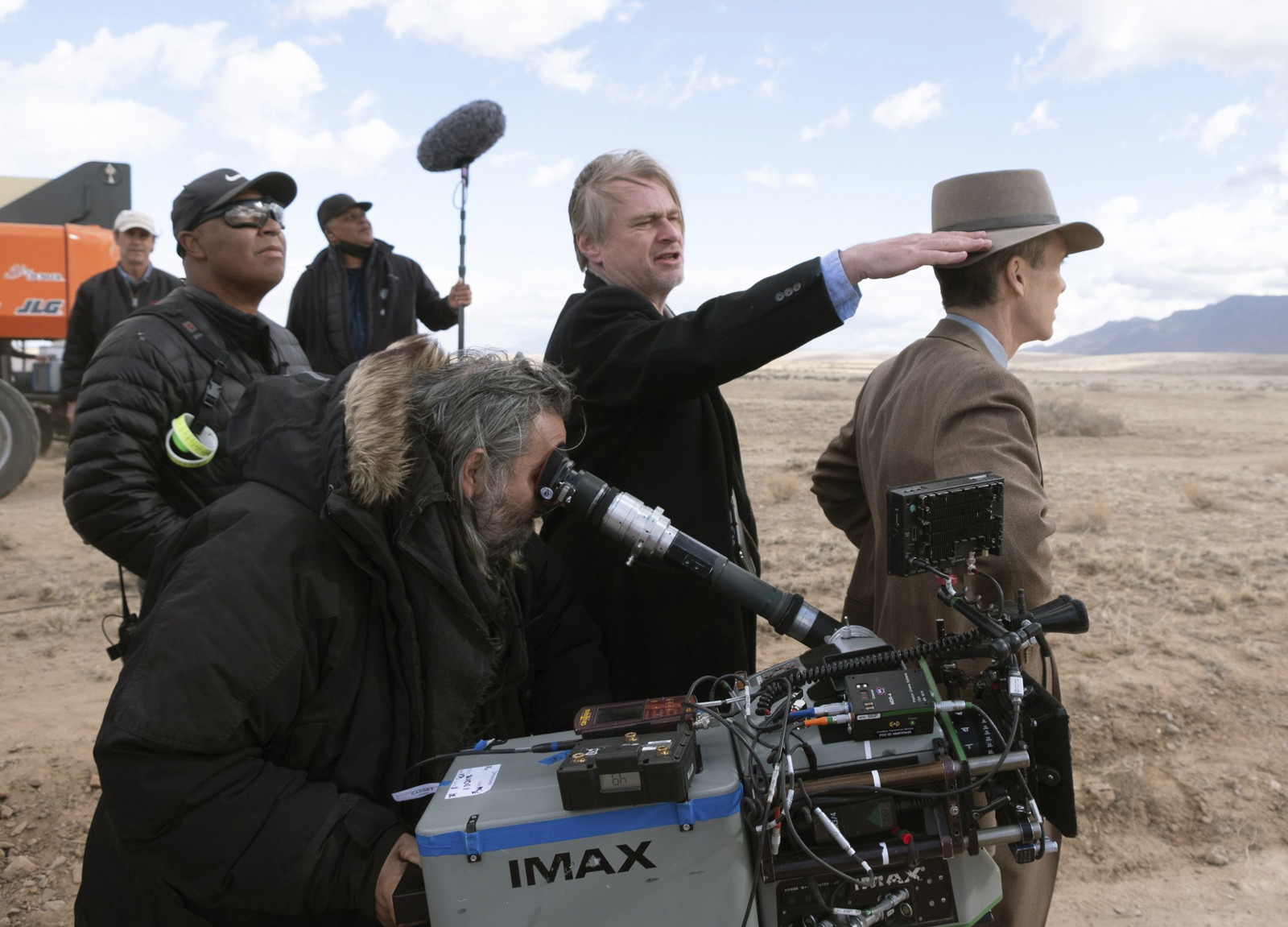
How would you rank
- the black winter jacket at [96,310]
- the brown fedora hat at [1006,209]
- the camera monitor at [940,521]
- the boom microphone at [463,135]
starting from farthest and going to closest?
the black winter jacket at [96,310] < the boom microphone at [463,135] < the brown fedora hat at [1006,209] < the camera monitor at [940,521]

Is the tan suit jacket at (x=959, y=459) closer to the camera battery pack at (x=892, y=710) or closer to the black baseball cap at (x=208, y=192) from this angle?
the camera battery pack at (x=892, y=710)

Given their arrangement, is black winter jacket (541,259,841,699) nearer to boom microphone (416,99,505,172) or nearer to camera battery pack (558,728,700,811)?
camera battery pack (558,728,700,811)

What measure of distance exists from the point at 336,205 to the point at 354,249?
10.7 inches

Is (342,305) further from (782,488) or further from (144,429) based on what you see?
(782,488)

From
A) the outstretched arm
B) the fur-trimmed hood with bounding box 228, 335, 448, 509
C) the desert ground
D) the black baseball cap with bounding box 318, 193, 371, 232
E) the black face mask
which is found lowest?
the desert ground

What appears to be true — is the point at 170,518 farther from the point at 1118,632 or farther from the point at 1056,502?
the point at 1056,502

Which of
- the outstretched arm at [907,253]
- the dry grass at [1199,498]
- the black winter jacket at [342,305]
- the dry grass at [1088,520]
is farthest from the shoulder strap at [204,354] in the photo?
the dry grass at [1199,498]

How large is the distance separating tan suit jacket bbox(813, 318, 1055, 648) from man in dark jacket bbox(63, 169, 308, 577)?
2005 mm

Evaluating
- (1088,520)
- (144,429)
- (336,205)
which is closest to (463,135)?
(336,205)

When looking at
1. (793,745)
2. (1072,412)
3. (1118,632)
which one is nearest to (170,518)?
(793,745)

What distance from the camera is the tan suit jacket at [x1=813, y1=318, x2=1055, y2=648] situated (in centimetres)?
211

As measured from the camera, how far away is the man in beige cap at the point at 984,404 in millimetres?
2146

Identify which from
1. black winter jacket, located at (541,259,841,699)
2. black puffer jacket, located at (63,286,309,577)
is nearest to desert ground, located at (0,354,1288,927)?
black puffer jacket, located at (63,286,309,577)

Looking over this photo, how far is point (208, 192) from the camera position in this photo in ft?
10.8
